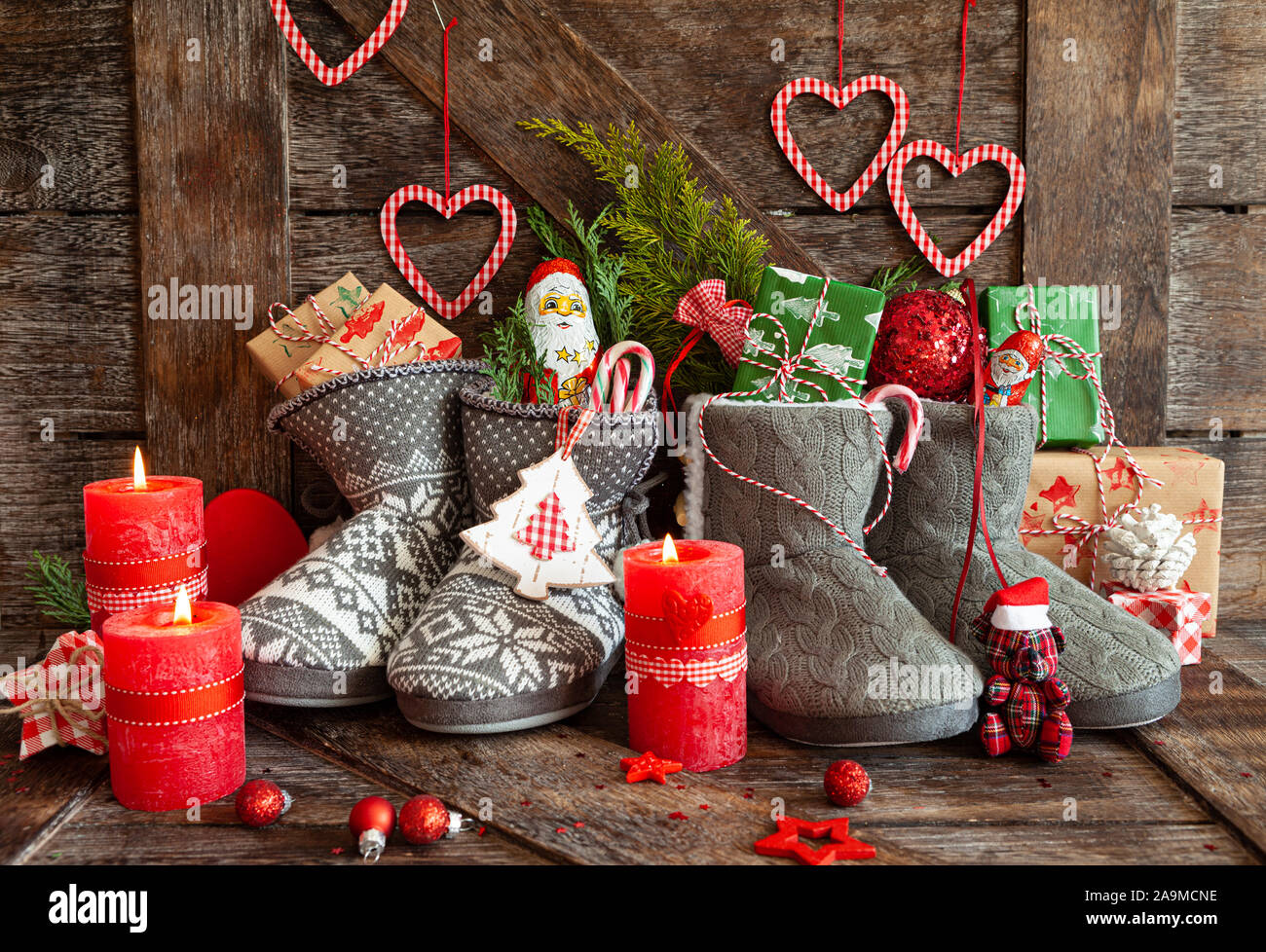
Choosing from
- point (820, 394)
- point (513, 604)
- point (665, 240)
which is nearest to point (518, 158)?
point (665, 240)

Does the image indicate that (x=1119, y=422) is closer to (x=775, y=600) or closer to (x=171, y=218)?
(x=775, y=600)

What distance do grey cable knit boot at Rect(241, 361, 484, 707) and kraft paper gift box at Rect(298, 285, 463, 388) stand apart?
106mm

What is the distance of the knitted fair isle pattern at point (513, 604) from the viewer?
1038mm

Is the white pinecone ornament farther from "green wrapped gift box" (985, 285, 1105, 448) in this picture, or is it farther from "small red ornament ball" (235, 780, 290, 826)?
"small red ornament ball" (235, 780, 290, 826)

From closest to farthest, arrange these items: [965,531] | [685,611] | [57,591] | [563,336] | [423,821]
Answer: [423,821] < [685,611] < [965,531] < [563,336] < [57,591]

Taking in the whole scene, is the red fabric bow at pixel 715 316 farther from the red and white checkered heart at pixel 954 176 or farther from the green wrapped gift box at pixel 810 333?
the red and white checkered heart at pixel 954 176

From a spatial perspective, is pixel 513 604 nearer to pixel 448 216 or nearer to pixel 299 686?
pixel 299 686

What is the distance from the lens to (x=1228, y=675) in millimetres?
1269

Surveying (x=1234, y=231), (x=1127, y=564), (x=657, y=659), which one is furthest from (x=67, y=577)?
(x=1234, y=231)

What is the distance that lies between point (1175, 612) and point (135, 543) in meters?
1.32

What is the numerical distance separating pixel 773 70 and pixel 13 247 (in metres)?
1.26

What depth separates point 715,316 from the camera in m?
1.37

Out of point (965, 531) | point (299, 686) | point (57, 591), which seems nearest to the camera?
point (299, 686)

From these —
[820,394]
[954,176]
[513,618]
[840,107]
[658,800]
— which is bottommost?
[658,800]
